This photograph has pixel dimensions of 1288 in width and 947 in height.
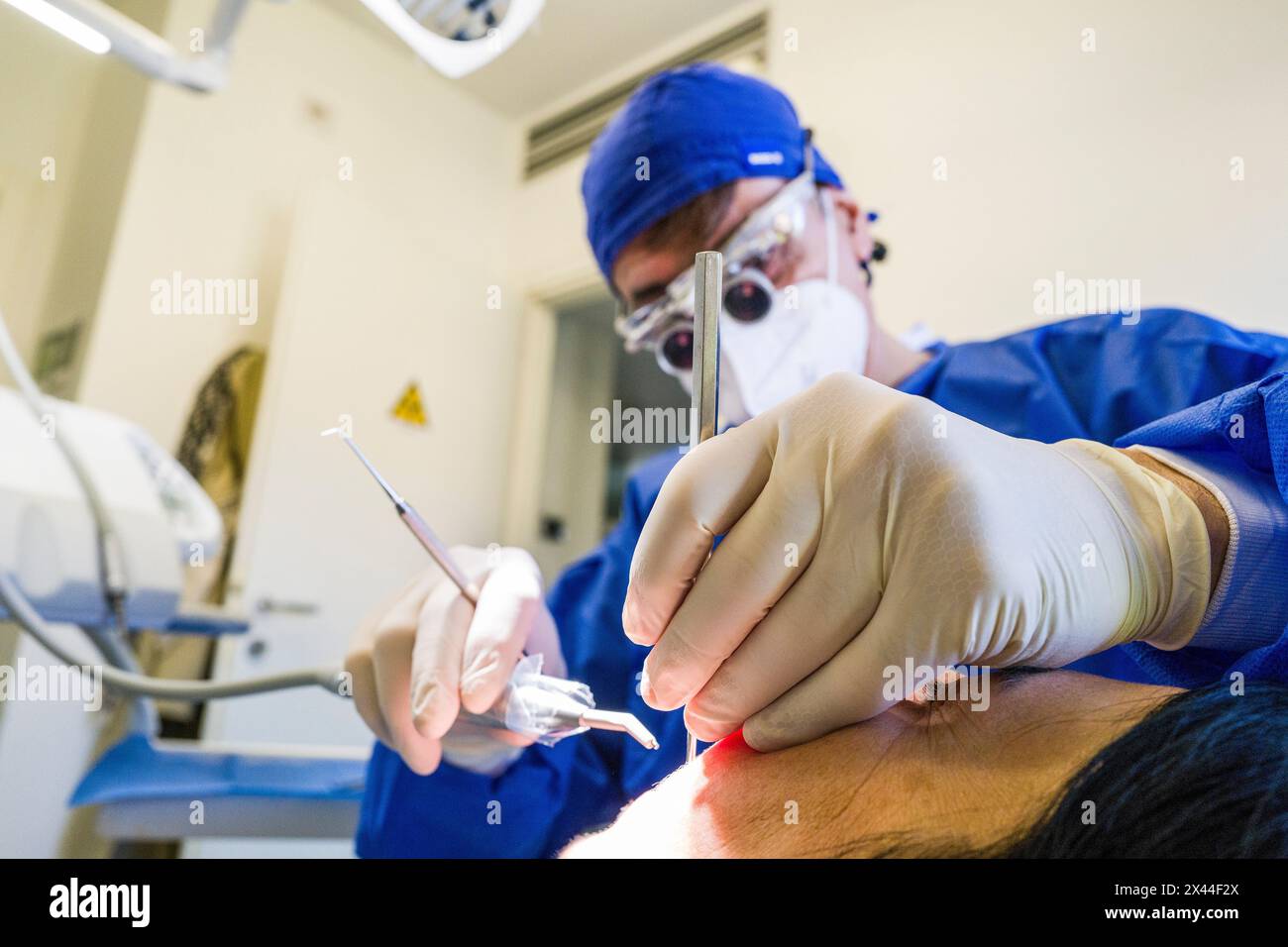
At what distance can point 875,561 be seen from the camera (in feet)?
1.42

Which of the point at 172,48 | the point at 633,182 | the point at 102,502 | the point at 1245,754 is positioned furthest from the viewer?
the point at 633,182

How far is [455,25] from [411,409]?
1236 mm

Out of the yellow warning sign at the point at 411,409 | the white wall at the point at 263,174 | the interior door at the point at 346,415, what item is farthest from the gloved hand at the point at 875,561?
the yellow warning sign at the point at 411,409

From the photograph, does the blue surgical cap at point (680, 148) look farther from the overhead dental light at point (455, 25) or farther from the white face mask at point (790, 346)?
the overhead dental light at point (455, 25)

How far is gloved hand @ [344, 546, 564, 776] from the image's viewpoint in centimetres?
64

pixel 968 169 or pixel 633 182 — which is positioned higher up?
pixel 968 169

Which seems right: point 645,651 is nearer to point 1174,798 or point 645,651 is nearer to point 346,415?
point 1174,798

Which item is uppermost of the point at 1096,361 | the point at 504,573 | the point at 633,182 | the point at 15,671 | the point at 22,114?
the point at 633,182

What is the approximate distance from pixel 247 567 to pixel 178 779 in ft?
3.38

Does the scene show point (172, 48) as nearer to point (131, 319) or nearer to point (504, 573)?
point (504, 573)

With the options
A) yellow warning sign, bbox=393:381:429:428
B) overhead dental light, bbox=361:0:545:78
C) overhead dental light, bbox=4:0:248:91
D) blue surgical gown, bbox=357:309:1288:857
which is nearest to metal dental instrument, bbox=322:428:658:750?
blue surgical gown, bbox=357:309:1288:857

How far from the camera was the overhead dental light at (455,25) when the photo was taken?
2.18 ft
